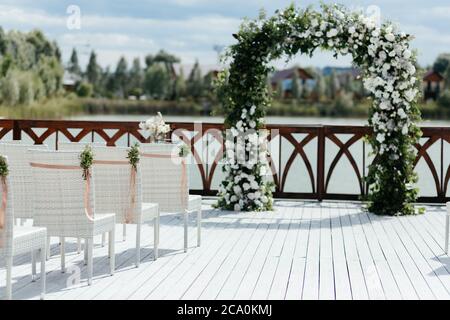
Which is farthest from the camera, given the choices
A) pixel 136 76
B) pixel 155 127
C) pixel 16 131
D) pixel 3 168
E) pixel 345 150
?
pixel 136 76

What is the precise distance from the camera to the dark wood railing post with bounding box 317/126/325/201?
1020 centimetres

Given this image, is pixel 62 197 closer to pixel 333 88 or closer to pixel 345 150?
pixel 345 150

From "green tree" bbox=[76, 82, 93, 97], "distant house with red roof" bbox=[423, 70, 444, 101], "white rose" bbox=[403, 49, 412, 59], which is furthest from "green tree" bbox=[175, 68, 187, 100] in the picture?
"white rose" bbox=[403, 49, 412, 59]

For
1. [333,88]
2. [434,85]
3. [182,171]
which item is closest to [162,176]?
[182,171]

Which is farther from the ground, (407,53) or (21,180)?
(407,53)

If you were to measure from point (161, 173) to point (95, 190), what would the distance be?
82cm

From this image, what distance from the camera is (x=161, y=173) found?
6484 millimetres

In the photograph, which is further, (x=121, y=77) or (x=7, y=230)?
(x=121, y=77)

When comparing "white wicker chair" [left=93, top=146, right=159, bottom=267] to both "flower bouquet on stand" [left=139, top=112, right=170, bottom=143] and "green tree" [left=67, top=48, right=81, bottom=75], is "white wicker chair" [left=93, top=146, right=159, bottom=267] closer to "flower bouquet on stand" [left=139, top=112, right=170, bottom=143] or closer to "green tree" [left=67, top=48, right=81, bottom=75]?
"flower bouquet on stand" [left=139, top=112, right=170, bottom=143]

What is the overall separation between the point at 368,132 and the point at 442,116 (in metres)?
18.3

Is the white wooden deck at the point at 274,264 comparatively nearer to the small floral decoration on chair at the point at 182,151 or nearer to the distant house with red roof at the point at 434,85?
the small floral decoration on chair at the point at 182,151

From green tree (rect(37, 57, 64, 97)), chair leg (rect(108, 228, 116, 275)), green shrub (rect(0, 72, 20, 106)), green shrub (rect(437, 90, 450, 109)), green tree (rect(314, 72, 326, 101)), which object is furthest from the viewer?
green shrub (rect(0, 72, 20, 106))

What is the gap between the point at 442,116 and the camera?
27.1m
